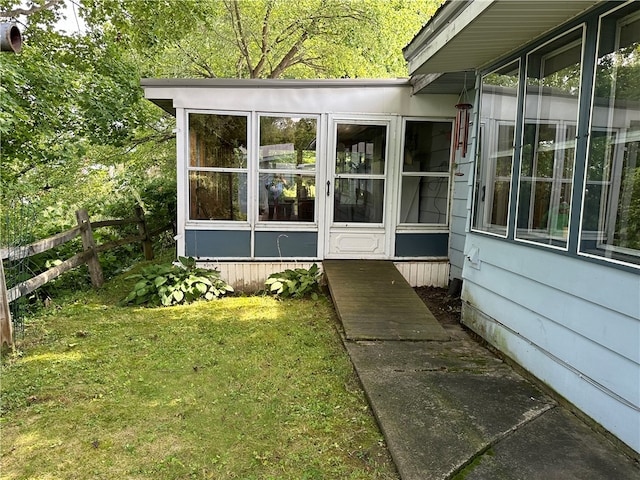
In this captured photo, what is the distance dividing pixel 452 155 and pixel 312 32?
21.6 feet

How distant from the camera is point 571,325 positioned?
235 cm

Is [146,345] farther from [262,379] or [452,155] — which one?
[452,155]

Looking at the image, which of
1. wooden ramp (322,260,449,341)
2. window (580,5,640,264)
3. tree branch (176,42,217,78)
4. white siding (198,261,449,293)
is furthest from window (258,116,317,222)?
tree branch (176,42,217,78)

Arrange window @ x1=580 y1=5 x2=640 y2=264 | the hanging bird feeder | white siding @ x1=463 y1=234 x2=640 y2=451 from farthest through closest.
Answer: the hanging bird feeder < window @ x1=580 y1=5 x2=640 y2=264 < white siding @ x1=463 y1=234 x2=640 y2=451

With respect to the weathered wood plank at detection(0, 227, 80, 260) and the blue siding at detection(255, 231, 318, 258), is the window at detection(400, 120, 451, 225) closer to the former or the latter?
the blue siding at detection(255, 231, 318, 258)

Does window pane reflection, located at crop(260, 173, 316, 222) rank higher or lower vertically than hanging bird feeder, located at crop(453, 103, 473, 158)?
lower

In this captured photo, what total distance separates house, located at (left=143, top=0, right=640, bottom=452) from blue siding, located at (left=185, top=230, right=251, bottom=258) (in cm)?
2

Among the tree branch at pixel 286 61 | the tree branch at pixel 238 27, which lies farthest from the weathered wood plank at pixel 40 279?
the tree branch at pixel 286 61

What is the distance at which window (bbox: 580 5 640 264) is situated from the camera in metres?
2.04

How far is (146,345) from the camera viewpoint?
11.4 ft

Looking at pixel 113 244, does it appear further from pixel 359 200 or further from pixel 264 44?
pixel 264 44

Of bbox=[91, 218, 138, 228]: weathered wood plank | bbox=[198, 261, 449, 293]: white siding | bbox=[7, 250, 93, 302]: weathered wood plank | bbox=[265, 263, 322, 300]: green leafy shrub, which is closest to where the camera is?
bbox=[7, 250, 93, 302]: weathered wood plank

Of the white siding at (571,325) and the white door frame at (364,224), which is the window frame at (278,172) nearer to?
the white door frame at (364,224)

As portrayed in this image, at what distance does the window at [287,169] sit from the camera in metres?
5.14
